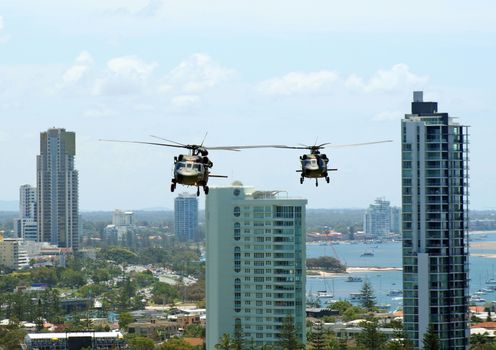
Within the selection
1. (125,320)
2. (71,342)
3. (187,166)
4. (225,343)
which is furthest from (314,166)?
(125,320)

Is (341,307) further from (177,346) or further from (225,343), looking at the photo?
(225,343)

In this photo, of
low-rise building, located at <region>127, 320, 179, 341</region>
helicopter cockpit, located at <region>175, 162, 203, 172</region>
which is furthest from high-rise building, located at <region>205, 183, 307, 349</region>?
helicopter cockpit, located at <region>175, 162, 203, 172</region>

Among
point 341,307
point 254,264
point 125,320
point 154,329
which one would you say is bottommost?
point 154,329

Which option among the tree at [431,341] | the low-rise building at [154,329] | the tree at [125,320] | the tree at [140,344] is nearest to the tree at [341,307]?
the low-rise building at [154,329]

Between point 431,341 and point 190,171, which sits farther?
point 431,341

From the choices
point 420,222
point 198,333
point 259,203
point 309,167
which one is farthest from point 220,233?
point 309,167
